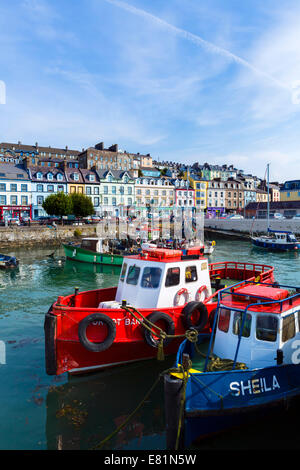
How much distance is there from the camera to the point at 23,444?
7.91 metres

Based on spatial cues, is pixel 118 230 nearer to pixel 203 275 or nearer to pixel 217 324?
pixel 203 275

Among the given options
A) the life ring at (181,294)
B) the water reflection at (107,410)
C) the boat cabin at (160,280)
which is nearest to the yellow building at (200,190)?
the boat cabin at (160,280)

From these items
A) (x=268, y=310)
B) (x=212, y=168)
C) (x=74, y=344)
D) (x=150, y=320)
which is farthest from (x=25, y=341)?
(x=212, y=168)

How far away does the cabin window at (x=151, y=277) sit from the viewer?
1243 centimetres

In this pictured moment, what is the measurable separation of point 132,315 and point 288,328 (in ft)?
15.5

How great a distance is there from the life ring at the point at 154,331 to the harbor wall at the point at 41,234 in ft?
137

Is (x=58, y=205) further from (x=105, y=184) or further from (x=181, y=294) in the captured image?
(x=181, y=294)

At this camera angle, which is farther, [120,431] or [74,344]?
[74,344]

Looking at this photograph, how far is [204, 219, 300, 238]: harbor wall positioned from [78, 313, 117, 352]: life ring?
52.7 metres

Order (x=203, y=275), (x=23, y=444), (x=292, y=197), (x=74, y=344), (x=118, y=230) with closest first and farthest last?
1. (x=23, y=444)
2. (x=74, y=344)
3. (x=203, y=275)
4. (x=118, y=230)
5. (x=292, y=197)

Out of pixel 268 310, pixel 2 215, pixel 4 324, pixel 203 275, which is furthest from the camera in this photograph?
pixel 2 215

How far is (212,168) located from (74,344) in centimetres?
9854

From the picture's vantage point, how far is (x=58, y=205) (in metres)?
57.3

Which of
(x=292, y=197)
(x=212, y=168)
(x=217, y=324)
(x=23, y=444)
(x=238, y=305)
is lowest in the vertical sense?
(x=23, y=444)
